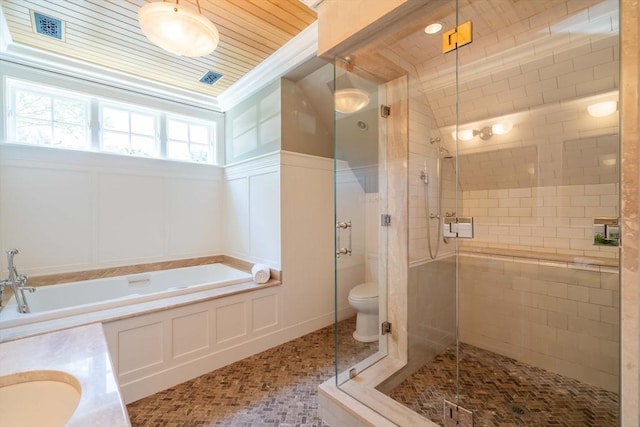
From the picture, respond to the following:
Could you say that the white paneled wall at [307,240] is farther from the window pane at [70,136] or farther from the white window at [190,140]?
the window pane at [70,136]

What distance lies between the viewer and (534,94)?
1.96 meters

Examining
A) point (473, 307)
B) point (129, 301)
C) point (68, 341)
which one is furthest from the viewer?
point (473, 307)

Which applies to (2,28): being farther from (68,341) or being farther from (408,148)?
(408,148)

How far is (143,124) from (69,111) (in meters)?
0.61

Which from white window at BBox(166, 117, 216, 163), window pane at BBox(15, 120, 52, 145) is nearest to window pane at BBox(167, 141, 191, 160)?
white window at BBox(166, 117, 216, 163)

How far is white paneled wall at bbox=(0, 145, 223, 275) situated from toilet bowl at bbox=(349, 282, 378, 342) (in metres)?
2.00

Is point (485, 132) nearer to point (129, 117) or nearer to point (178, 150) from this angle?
point (178, 150)

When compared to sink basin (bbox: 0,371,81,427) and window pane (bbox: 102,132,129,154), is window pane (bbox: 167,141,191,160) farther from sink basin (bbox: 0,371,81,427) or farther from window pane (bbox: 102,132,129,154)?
sink basin (bbox: 0,371,81,427)

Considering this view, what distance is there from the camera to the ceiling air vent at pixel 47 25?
193cm

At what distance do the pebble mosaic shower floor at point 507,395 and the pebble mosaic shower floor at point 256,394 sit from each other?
445 millimetres

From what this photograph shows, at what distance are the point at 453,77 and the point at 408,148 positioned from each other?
0.62 m

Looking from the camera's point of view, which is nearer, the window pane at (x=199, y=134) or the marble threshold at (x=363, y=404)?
the marble threshold at (x=363, y=404)

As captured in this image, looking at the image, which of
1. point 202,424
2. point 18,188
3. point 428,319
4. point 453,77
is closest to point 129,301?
point 202,424

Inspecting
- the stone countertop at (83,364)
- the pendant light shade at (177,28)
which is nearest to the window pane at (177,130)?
the pendant light shade at (177,28)
